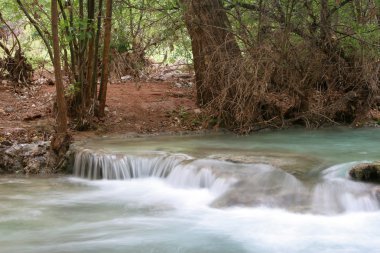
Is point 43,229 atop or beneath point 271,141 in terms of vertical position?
beneath

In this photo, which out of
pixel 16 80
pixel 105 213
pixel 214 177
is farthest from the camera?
pixel 16 80

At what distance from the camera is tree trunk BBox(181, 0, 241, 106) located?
1166 centimetres

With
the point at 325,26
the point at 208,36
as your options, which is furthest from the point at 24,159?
the point at 325,26

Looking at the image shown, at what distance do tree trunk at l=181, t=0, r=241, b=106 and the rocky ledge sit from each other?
150 inches

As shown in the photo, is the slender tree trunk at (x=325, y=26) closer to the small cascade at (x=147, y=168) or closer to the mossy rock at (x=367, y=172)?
the small cascade at (x=147, y=168)

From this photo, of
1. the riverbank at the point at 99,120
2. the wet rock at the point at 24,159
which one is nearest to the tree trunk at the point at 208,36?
the riverbank at the point at 99,120

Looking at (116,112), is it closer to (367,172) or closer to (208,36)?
(208,36)

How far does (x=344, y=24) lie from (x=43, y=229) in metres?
8.14

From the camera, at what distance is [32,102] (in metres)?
12.2

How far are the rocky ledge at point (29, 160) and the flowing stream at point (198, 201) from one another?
0.34 metres

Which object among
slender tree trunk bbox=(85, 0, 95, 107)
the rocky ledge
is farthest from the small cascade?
slender tree trunk bbox=(85, 0, 95, 107)

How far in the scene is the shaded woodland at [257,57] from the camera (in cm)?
1099

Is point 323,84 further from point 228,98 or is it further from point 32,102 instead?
point 32,102

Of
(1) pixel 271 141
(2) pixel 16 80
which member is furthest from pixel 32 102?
(1) pixel 271 141
